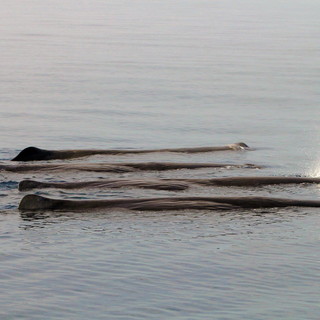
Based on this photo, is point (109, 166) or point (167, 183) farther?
point (109, 166)

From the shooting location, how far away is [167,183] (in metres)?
12.6

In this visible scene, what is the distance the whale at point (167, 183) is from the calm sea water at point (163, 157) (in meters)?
0.27

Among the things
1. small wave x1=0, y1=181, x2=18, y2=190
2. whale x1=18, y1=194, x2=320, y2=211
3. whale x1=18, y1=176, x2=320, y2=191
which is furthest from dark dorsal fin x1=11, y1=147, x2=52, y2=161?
whale x1=18, y1=194, x2=320, y2=211

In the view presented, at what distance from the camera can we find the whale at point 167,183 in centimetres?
1235

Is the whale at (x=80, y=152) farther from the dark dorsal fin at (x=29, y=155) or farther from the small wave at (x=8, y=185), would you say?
the small wave at (x=8, y=185)

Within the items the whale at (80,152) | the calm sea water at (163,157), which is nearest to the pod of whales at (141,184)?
the whale at (80,152)

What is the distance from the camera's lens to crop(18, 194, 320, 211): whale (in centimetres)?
1095

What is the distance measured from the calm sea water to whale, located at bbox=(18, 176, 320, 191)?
0.27 metres

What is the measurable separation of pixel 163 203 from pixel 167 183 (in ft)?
4.23

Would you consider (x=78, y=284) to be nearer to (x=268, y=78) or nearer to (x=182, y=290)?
(x=182, y=290)

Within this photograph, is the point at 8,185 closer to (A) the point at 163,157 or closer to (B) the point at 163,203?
(B) the point at 163,203

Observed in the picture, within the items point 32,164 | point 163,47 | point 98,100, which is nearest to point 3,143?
point 32,164

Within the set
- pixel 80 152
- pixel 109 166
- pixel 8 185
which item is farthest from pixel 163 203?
pixel 80 152

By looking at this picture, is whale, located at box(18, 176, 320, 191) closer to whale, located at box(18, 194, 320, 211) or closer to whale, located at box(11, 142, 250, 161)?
whale, located at box(18, 194, 320, 211)
